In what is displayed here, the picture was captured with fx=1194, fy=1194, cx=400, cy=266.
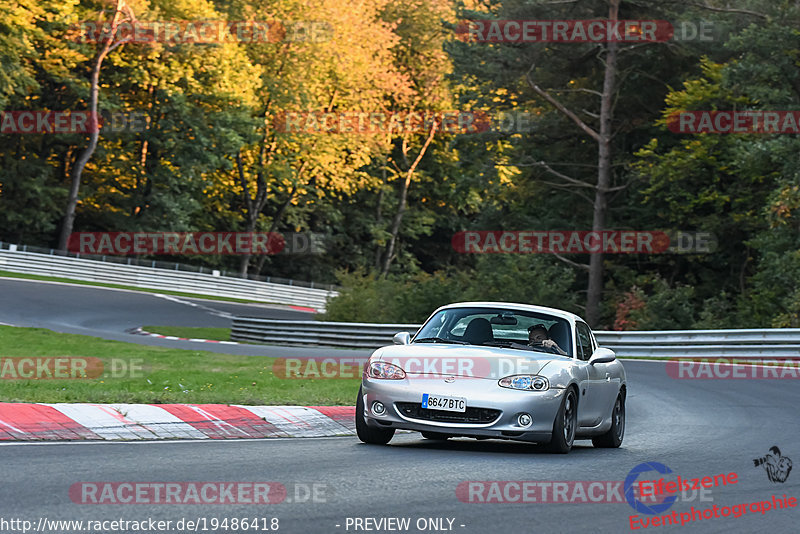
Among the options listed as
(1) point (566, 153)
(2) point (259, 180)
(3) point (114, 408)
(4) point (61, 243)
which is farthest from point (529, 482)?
(2) point (259, 180)

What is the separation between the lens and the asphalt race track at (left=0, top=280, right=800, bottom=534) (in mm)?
6707

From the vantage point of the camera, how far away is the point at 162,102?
59.7m

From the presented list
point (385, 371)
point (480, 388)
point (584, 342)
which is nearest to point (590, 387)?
point (584, 342)

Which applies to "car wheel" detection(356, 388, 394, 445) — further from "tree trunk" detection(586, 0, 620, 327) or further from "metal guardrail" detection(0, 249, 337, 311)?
"metal guardrail" detection(0, 249, 337, 311)

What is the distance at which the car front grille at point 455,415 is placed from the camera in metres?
10.4

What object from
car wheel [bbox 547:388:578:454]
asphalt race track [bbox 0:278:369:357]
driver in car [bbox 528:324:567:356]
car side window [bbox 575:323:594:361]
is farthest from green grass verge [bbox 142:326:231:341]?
car wheel [bbox 547:388:578:454]

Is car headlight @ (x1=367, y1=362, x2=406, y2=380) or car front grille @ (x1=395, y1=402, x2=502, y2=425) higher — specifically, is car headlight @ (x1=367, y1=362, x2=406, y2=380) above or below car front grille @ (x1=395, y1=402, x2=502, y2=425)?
above

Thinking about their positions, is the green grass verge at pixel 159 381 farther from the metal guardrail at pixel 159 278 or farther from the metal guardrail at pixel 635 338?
the metal guardrail at pixel 159 278

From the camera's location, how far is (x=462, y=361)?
421 inches

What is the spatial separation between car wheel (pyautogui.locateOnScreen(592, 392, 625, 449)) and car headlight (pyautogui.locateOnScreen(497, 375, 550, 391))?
1923mm

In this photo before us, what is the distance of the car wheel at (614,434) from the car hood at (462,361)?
64.2 inches

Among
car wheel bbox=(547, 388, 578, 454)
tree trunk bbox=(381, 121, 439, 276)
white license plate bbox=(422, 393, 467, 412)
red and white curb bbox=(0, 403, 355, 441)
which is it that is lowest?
red and white curb bbox=(0, 403, 355, 441)

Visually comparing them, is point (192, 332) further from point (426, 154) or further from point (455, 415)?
point (426, 154)

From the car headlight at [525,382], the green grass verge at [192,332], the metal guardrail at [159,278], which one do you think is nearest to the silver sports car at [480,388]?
the car headlight at [525,382]
